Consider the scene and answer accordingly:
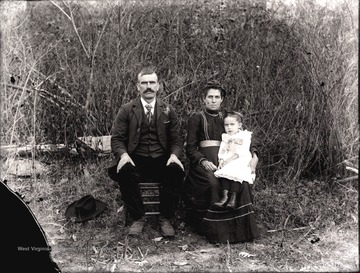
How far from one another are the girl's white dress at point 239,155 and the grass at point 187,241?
67 centimetres

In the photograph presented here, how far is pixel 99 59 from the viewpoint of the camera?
259 inches

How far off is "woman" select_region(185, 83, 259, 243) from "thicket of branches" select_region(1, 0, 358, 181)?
1056 mm

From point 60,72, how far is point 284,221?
12.7 feet

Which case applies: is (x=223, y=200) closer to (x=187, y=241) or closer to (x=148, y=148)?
(x=187, y=241)

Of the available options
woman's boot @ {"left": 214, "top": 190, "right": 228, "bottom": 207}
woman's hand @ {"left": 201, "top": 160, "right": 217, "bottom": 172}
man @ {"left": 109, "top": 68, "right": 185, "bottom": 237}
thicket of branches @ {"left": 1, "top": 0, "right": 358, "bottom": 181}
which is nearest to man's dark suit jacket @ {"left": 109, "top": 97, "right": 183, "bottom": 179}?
man @ {"left": 109, "top": 68, "right": 185, "bottom": 237}

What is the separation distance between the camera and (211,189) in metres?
4.45

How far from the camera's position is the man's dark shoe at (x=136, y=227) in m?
4.51

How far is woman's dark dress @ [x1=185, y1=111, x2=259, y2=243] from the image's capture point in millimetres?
4383

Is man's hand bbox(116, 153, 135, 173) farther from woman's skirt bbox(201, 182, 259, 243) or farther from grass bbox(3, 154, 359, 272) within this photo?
woman's skirt bbox(201, 182, 259, 243)

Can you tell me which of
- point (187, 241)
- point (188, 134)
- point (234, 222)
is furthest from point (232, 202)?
point (188, 134)

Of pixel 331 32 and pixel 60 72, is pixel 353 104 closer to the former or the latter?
pixel 331 32

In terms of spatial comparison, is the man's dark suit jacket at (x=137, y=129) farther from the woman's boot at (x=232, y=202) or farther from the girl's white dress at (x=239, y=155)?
the woman's boot at (x=232, y=202)

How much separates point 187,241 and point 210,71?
2.78m

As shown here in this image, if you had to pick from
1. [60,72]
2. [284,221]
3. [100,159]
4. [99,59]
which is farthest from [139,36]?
[284,221]
